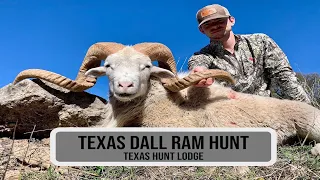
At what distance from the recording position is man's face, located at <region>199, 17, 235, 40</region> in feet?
28.0

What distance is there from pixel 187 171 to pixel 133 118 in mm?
1922

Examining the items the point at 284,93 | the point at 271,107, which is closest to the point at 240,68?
the point at 284,93

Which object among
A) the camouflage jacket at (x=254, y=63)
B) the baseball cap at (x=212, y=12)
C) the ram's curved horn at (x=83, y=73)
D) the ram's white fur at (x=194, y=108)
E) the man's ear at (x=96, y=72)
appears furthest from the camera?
the camouflage jacket at (x=254, y=63)

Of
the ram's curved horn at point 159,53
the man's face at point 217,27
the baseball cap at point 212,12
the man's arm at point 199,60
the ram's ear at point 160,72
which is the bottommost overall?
the ram's ear at point 160,72

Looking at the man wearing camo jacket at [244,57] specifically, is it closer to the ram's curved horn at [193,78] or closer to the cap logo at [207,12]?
the cap logo at [207,12]

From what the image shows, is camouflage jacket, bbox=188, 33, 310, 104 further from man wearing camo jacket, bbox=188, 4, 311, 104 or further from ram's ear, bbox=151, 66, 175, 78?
ram's ear, bbox=151, 66, 175, 78

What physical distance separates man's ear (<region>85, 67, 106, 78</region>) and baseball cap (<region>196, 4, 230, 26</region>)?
260 cm

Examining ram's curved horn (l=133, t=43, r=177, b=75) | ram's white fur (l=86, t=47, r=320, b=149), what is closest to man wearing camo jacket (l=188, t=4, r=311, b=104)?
ram's curved horn (l=133, t=43, r=177, b=75)

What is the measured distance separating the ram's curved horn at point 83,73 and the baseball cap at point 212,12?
7.11 feet

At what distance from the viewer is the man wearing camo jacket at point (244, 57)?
28.1ft

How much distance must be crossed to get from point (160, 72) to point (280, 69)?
3411 mm

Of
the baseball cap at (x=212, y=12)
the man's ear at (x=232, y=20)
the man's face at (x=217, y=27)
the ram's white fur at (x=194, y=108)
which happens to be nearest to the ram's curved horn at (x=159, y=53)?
the ram's white fur at (x=194, y=108)

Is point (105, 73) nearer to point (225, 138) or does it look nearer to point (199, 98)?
point (199, 98)

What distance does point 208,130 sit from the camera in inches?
215
